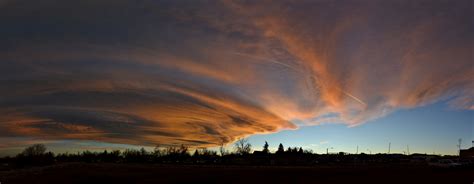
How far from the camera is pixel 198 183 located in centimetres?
4912

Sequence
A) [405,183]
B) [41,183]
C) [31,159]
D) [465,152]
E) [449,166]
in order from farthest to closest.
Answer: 1. [465,152]
2. [31,159]
3. [449,166]
4. [41,183]
5. [405,183]

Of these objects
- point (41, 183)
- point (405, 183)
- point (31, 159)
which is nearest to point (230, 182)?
point (405, 183)

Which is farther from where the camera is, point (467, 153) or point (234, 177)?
point (467, 153)

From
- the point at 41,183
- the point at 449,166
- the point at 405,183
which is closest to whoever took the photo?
the point at 405,183

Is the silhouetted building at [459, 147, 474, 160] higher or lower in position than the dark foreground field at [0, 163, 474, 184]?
higher

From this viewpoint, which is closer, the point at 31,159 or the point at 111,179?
the point at 111,179

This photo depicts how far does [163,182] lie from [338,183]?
806 inches

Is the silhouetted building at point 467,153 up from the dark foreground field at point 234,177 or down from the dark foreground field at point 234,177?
up

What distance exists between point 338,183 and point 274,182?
7.38 meters

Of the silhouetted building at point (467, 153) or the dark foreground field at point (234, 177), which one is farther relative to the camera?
the silhouetted building at point (467, 153)

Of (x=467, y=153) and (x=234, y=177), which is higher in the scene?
(x=467, y=153)

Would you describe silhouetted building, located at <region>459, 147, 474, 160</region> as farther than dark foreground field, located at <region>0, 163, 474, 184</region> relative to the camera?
Yes

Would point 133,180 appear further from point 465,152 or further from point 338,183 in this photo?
point 465,152

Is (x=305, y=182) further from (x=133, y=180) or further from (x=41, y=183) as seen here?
(x=41, y=183)
